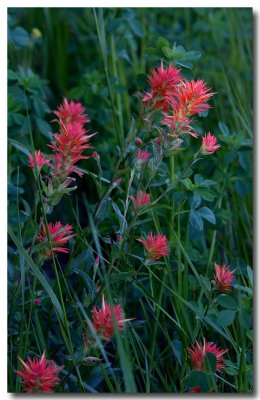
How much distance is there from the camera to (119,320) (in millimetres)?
1199

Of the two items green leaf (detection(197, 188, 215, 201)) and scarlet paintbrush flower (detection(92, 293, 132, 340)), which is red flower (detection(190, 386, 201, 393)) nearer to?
scarlet paintbrush flower (detection(92, 293, 132, 340))

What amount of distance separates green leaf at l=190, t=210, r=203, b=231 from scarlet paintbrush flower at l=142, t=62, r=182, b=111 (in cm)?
29

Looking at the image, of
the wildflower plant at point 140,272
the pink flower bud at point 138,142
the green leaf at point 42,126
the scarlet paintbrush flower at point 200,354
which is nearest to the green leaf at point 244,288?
the wildflower plant at point 140,272

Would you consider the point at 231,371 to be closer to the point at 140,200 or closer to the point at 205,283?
the point at 205,283

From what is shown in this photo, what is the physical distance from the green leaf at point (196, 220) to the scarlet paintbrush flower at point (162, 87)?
294 mm

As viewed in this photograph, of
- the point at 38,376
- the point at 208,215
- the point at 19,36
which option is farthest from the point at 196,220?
the point at 19,36

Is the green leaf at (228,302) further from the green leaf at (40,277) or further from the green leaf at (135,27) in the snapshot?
the green leaf at (135,27)

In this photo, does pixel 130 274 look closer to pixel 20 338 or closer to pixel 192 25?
pixel 20 338

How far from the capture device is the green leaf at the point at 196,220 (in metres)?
1.43

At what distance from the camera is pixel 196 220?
4.72ft

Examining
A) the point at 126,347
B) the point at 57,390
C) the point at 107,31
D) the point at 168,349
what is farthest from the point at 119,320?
the point at 107,31

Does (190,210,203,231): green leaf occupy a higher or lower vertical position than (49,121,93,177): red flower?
lower

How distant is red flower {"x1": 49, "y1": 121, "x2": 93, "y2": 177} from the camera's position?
1.21 metres

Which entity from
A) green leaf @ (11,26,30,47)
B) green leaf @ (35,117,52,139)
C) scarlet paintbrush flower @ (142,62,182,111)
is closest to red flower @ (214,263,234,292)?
scarlet paintbrush flower @ (142,62,182,111)
